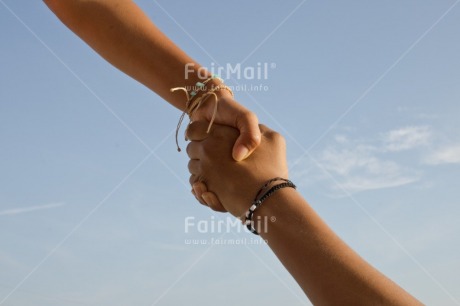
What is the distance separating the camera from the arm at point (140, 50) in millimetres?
2941

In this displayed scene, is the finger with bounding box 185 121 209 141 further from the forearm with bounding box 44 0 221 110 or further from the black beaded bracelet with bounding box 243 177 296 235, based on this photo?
the black beaded bracelet with bounding box 243 177 296 235

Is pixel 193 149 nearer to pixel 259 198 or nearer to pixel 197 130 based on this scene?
pixel 197 130

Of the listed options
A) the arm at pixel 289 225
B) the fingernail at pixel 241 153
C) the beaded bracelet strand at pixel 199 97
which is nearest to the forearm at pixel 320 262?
the arm at pixel 289 225

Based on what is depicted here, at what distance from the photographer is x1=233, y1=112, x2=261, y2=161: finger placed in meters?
2.72

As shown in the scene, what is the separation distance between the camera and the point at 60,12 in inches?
131

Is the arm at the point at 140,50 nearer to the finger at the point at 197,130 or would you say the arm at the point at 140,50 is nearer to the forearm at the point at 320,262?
the finger at the point at 197,130

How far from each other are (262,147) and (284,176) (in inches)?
8.4

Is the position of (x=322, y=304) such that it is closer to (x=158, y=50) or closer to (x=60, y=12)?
(x=158, y=50)

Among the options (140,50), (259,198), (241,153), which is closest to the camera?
(259,198)

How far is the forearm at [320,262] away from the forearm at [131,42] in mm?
968

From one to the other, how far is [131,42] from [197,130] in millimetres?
546

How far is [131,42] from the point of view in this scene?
3.09 metres

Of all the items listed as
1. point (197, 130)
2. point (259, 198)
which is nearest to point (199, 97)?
point (197, 130)

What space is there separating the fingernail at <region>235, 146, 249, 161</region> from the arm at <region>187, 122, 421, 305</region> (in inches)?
1.0
